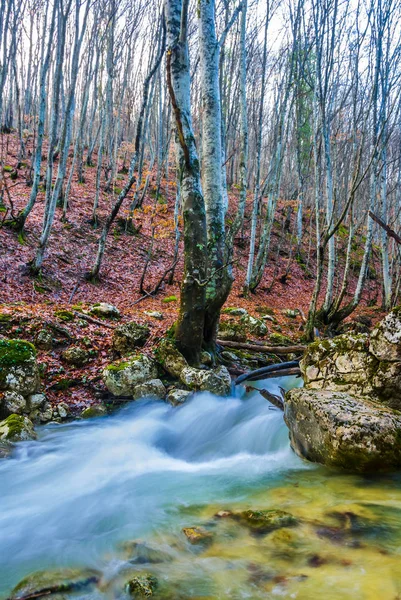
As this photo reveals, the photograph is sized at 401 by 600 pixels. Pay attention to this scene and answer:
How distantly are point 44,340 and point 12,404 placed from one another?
1.53 m

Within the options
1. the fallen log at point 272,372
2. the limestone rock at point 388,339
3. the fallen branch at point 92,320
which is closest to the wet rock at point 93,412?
the fallen branch at point 92,320

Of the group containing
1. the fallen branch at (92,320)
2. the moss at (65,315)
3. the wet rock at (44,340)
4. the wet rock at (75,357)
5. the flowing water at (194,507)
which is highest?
the moss at (65,315)

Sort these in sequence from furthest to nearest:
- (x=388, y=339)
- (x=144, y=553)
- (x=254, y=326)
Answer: (x=254, y=326), (x=388, y=339), (x=144, y=553)

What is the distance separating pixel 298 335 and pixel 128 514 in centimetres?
700

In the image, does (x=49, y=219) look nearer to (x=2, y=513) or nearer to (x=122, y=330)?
(x=122, y=330)

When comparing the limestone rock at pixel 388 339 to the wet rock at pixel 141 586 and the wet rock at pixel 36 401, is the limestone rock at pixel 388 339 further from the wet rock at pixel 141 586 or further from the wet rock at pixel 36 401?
the wet rock at pixel 36 401

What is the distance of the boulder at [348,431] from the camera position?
3.29 m

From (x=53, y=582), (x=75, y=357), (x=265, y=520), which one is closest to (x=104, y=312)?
(x=75, y=357)

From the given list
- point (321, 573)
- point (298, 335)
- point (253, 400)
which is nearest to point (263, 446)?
point (253, 400)

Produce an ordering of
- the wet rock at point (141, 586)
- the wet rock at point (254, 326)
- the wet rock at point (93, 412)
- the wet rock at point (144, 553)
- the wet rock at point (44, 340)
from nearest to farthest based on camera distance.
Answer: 1. the wet rock at point (141, 586)
2. the wet rock at point (144, 553)
3. the wet rock at point (93, 412)
4. the wet rock at point (44, 340)
5. the wet rock at point (254, 326)

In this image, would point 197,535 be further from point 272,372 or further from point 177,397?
point 272,372

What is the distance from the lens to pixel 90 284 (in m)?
10.7

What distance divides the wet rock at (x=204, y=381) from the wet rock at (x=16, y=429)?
7.69 feet

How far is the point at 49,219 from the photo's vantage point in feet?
31.4
